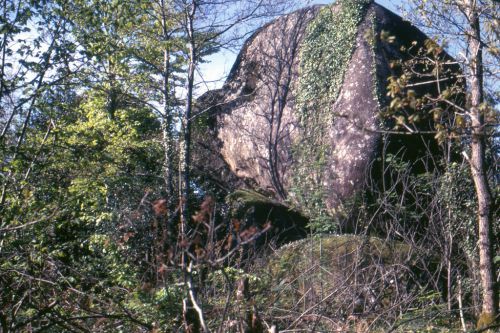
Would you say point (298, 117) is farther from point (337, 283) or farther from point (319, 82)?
point (337, 283)

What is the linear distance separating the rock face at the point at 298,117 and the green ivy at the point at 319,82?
0.03m

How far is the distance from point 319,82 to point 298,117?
953mm

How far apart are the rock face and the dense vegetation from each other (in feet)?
1.46

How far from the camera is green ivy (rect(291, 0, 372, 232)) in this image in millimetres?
16422

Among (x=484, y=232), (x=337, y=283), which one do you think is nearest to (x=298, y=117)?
(x=484, y=232)

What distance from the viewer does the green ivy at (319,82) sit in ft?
53.9

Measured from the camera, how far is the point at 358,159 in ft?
51.4

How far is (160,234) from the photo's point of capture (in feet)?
36.2

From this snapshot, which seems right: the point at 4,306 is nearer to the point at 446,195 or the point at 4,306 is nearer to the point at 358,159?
the point at 446,195

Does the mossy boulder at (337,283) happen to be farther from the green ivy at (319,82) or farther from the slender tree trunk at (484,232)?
the green ivy at (319,82)

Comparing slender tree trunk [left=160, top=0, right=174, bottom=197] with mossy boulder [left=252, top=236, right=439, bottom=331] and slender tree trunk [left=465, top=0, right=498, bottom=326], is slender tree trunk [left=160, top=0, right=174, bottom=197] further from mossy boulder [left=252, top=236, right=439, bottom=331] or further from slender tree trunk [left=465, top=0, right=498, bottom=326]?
slender tree trunk [left=465, top=0, right=498, bottom=326]

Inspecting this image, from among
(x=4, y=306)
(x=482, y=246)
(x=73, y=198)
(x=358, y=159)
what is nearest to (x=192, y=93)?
(x=358, y=159)

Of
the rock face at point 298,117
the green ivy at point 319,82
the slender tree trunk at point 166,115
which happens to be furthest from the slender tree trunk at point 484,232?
the slender tree trunk at point 166,115

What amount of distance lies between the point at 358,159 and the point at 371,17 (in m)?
3.59
